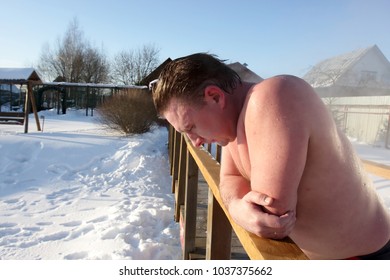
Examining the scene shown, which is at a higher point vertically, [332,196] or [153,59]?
[153,59]

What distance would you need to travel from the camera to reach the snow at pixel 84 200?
2.60m

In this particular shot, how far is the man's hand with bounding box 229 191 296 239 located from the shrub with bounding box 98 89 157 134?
28.1 feet

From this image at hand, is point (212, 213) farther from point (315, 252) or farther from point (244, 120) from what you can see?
point (244, 120)

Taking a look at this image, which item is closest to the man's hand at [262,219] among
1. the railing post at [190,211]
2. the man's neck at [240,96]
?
the man's neck at [240,96]

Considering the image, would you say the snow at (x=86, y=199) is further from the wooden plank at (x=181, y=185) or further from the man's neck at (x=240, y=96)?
the man's neck at (x=240, y=96)

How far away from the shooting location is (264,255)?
0.63 m

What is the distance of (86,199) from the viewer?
4.00 meters

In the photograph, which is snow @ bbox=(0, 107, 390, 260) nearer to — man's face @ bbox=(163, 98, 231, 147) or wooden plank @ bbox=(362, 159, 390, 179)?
wooden plank @ bbox=(362, 159, 390, 179)

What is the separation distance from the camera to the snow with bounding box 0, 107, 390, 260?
258 cm

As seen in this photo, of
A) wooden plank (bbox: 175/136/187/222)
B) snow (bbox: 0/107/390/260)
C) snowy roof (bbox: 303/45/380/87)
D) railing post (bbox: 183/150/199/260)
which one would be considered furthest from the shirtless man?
wooden plank (bbox: 175/136/187/222)

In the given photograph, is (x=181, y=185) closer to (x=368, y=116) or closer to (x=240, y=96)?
(x=368, y=116)

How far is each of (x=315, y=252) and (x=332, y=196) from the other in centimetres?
19

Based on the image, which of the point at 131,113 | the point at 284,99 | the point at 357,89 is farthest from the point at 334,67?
the point at 131,113
